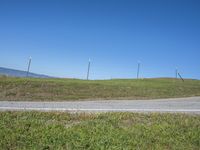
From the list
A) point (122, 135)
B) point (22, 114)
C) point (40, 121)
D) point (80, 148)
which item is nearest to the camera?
point (80, 148)

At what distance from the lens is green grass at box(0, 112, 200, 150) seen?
695 centimetres

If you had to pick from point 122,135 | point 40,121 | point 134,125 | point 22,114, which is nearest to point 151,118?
point 134,125

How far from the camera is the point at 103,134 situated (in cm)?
779

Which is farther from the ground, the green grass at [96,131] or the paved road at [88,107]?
the paved road at [88,107]

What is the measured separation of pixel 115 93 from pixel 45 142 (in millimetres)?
15622

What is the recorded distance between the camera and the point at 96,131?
8.00 metres

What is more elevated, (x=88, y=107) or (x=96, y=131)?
(x=88, y=107)

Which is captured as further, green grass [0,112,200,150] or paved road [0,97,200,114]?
paved road [0,97,200,114]

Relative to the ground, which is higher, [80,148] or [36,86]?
[36,86]

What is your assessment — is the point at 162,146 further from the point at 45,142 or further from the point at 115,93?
the point at 115,93

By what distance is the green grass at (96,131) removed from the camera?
22.8 feet

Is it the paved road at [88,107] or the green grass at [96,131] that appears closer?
the green grass at [96,131]

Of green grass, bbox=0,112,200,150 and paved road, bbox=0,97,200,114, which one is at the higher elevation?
paved road, bbox=0,97,200,114

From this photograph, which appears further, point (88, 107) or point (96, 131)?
point (88, 107)
